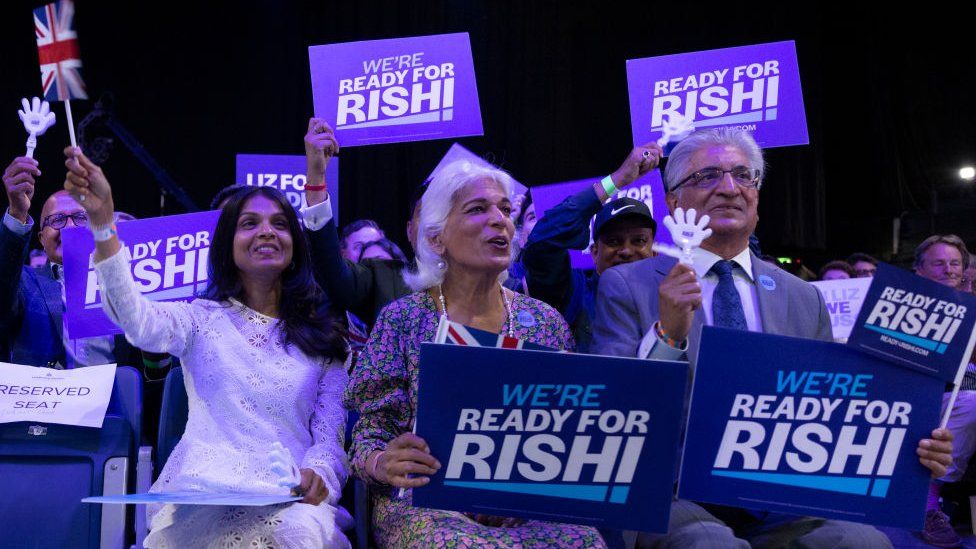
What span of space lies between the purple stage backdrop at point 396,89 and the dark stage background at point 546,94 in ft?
11.6

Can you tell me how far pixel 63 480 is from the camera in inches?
100

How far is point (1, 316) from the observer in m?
2.97

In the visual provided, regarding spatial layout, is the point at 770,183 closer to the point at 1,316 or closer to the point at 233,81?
the point at 233,81

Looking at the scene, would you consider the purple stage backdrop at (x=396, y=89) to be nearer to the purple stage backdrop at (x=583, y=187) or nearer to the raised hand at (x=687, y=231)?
the purple stage backdrop at (x=583, y=187)

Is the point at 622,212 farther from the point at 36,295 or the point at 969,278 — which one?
the point at 969,278

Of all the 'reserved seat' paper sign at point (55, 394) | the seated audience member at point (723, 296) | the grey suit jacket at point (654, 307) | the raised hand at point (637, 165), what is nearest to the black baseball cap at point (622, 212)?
the raised hand at point (637, 165)

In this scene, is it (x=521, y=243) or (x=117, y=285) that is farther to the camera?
(x=521, y=243)

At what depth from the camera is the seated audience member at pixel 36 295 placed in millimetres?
2844

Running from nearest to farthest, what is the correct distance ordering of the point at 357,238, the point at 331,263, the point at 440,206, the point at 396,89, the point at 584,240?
the point at 440,206, the point at 584,240, the point at 331,263, the point at 396,89, the point at 357,238

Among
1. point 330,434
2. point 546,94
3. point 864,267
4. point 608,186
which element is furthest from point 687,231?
point 546,94

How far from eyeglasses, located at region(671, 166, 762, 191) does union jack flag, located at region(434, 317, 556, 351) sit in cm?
83

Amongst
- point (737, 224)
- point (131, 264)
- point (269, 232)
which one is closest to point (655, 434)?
point (737, 224)

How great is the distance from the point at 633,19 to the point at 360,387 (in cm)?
688

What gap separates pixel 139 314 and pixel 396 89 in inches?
75.9
